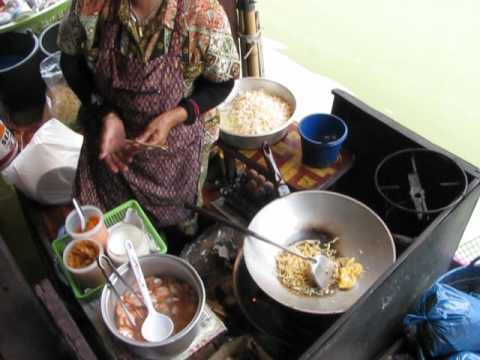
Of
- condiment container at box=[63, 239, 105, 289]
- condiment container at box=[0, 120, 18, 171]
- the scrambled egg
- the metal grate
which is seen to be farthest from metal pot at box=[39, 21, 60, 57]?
the metal grate

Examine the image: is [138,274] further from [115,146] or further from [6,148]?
[6,148]

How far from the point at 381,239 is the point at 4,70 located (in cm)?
210

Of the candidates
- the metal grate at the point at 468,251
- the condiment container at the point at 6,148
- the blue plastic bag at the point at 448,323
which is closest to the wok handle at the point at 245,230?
the blue plastic bag at the point at 448,323

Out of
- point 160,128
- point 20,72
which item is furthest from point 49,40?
point 160,128

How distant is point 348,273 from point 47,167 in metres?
1.43

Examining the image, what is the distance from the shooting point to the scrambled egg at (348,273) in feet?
5.56

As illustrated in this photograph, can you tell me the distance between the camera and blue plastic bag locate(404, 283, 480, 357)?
182 cm

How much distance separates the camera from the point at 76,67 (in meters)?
1.78

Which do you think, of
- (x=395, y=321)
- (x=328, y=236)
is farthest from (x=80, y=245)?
(x=395, y=321)

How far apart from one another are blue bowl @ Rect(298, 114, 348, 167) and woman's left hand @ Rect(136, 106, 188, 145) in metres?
0.71

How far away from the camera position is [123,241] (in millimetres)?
1541

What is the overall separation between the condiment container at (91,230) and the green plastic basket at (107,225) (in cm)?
8

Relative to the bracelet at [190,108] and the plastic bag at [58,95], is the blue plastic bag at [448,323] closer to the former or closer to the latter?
the bracelet at [190,108]

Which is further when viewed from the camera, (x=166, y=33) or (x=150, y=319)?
(x=166, y=33)
